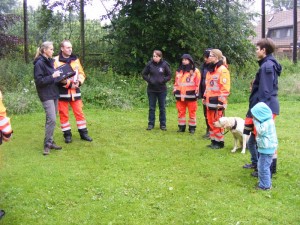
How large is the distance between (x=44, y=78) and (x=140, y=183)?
2426 mm

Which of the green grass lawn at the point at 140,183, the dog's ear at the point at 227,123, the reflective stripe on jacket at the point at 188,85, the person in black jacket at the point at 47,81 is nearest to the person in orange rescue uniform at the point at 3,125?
the green grass lawn at the point at 140,183

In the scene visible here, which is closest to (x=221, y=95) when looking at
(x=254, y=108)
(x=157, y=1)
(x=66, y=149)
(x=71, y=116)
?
(x=254, y=108)

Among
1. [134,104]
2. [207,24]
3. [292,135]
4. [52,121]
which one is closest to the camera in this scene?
[52,121]

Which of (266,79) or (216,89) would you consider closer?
(266,79)

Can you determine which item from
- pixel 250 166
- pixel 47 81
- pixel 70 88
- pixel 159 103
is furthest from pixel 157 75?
pixel 250 166

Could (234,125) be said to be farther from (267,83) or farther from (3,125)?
(3,125)

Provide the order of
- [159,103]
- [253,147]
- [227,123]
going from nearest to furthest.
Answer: [253,147] < [227,123] < [159,103]

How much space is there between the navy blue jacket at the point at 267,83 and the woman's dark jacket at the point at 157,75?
3271 mm

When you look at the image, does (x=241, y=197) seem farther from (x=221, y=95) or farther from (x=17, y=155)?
(x=17, y=155)

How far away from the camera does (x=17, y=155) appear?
6.65 m

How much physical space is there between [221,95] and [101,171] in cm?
251

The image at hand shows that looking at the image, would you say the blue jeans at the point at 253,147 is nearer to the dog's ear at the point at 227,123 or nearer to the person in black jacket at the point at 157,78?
the dog's ear at the point at 227,123

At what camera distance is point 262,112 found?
4.89 meters

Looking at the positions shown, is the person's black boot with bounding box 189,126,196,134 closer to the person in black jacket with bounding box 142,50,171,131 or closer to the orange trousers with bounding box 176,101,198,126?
the orange trousers with bounding box 176,101,198,126
